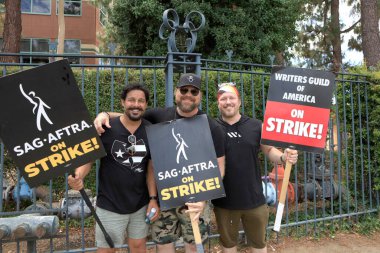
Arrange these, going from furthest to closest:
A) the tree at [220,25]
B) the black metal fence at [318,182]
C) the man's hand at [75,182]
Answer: the tree at [220,25]
the black metal fence at [318,182]
the man's hand at [75,182]

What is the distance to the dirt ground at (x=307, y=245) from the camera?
482 cm

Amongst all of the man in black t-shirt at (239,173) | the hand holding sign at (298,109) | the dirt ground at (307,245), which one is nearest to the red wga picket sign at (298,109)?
the hand holding sign at (298,109)

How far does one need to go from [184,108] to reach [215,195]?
74 centimetres

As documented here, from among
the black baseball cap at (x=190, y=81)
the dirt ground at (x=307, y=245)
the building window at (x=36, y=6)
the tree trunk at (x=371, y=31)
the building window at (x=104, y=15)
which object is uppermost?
the building window at (x=36, y=6)

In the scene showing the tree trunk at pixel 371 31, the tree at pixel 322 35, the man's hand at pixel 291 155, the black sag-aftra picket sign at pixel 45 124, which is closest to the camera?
the black sag-aftra picket sign at pixel 45 124

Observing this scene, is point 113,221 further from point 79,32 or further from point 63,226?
point 79,32

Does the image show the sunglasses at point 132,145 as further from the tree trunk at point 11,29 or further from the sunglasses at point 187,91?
the tree trunk at point 11,29

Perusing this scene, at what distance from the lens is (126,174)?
2912 millimetres

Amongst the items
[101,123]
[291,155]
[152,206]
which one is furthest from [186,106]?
[291,155]

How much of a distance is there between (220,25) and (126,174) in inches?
326

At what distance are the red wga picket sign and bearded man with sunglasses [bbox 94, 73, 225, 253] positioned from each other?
1.57 ft

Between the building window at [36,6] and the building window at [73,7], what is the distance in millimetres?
1047

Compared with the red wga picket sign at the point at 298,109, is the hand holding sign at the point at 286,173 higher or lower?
lower

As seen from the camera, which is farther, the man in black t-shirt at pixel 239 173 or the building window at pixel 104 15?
the building window at pixel 104 15
